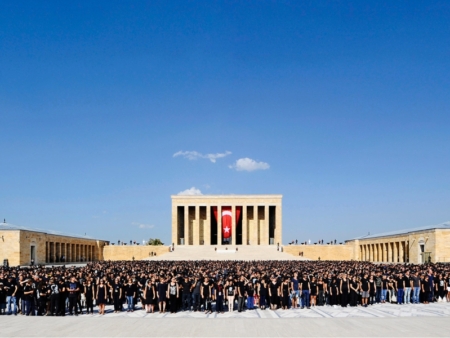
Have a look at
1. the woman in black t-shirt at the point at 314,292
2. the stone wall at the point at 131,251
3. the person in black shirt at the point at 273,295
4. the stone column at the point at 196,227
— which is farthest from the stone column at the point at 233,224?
the person in black shirt at the point at 273,295

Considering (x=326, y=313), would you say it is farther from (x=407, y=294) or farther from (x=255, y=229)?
(x=255, y=229)

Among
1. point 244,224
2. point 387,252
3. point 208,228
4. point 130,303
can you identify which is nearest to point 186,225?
point 208,228

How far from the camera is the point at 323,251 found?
71.1 meters

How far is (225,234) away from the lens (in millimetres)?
79500

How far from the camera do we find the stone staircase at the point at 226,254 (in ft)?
188

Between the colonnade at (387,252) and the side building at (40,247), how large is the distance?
3907cm

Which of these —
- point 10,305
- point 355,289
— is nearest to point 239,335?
point 355,289

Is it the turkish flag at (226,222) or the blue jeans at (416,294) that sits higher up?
the turkish flag at (226,222)

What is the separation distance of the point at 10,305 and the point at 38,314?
51.8 inches

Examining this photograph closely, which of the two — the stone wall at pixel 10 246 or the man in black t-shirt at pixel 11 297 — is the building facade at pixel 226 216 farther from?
the man in black t-shirt at pixel 11 297

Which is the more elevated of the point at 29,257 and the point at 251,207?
the point at 251,207

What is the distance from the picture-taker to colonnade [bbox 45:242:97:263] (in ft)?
202

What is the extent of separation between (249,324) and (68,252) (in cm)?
5722

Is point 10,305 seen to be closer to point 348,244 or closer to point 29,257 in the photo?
point 29,257
